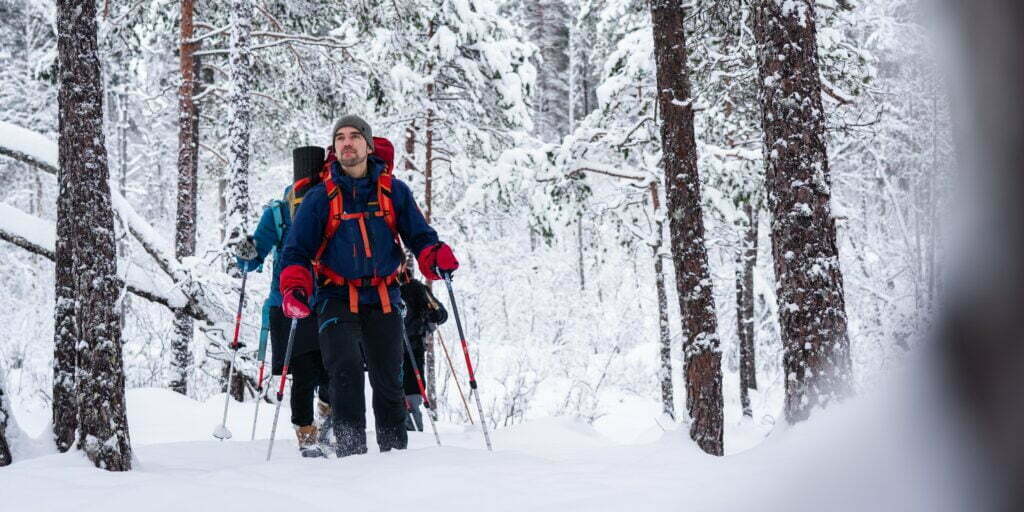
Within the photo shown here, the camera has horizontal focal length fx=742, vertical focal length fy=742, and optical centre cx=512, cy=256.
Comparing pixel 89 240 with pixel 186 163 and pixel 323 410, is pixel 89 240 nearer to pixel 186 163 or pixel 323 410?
pixel 323 410

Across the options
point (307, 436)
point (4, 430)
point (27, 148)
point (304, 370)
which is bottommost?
point (307, 436)

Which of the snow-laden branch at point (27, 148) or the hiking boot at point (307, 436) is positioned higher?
the snow-laden branch at point (27, 148)

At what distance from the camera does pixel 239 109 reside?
9258mm

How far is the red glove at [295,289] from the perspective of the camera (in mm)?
4094

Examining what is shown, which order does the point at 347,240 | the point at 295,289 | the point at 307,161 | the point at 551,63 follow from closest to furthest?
the point at 295,289 < the point at 347,240 < the point at 307,161 < the point at 551,63

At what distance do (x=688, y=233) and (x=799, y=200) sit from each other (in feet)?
5.45

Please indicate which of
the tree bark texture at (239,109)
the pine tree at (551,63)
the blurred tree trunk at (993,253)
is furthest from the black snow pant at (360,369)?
the pine tree at (551,63)

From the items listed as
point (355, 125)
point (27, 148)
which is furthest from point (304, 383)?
point (27, 148)

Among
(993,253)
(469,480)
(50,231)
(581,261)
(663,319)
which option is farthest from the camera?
(581,261)

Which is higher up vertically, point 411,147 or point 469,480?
point 411,147

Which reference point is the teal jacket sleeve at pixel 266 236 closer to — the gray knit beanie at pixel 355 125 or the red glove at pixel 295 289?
the gray knit beanie at pixel 355 125

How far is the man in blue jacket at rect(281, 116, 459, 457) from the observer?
14.2 feet

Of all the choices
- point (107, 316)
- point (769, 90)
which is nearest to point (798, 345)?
point (769, 90)

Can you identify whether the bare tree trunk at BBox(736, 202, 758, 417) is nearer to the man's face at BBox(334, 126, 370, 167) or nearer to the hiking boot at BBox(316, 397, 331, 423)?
the hiking boot at BBox(316, 397, 331, 423)
